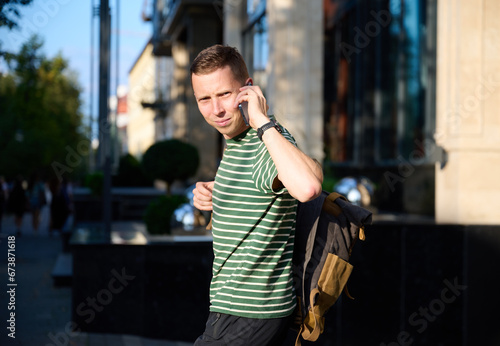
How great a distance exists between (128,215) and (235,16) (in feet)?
19.0

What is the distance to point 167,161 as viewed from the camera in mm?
15094

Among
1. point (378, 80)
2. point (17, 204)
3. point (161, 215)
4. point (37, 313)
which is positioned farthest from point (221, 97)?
point (17, 204)

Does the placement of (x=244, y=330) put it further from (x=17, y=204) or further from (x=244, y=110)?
(x=17, y=204)

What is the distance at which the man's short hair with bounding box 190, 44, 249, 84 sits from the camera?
2.77 meters

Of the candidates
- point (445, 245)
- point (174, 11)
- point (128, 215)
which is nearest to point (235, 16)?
point (128, 215)

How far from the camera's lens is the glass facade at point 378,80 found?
38.9 feet

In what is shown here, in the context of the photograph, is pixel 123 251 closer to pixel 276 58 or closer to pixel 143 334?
pixel 143 334

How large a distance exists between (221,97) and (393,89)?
1097 centimetres

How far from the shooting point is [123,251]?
7672mm

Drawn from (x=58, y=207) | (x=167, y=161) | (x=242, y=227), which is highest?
(x=167, y=161)

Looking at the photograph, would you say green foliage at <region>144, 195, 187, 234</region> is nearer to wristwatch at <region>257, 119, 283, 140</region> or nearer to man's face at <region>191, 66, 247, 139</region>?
man's face at <region>191, 66, 247, 139</region>

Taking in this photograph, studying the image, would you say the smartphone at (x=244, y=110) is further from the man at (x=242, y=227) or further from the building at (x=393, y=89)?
the building at (x=393, y=89)

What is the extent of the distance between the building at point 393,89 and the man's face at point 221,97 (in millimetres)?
4880

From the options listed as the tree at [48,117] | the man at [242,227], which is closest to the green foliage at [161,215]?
the man at [242,227]
